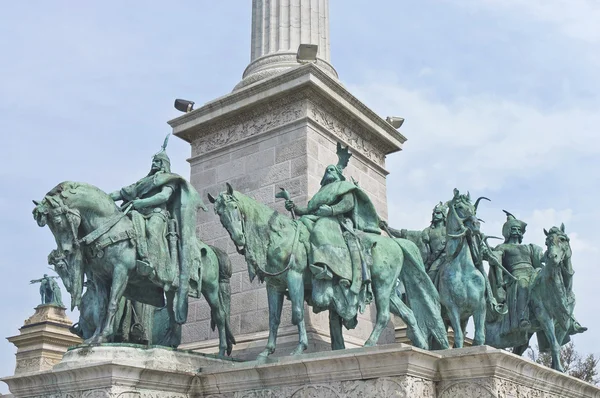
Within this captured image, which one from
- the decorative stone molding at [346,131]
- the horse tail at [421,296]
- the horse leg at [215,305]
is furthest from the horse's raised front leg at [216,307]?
the decorative stone molding at [346,131]

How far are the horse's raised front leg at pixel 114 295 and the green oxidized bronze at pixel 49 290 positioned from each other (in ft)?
65.0

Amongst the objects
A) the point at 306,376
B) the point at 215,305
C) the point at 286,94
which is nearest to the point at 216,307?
the point at 215,305

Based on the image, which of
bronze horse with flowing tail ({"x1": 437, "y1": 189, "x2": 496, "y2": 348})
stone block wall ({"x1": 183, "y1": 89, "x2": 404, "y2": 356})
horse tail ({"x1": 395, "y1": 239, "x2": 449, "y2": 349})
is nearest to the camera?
horse tail ({"x1": 395, "y1": 239, "x2": 449, "y2": 349})

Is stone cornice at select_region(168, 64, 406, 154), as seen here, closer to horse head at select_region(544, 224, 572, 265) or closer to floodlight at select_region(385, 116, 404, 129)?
floodlight at select_region(385, 116, 404, 129)

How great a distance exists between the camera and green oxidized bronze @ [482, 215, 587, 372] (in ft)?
43.2

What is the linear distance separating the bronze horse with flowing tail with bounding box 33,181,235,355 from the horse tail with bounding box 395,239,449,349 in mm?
3192

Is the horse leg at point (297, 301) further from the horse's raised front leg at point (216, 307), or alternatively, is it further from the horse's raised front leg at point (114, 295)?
the horse's raised front leg at point (114, 295)

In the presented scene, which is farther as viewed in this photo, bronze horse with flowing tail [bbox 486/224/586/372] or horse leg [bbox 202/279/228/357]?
bronze horse with flowing tail [bbox 486/224/586/372]

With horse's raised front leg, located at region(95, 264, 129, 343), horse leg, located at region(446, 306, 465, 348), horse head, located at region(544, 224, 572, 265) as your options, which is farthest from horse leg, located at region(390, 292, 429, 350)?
horse's raised front leg, located at region(95, 264, 129, 343)

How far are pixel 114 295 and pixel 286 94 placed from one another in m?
5.25

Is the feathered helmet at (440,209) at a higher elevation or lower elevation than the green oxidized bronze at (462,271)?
higher

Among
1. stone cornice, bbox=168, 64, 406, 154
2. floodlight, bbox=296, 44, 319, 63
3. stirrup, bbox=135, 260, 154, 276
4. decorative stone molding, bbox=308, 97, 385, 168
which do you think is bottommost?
stirrup, bbox=135, 260, 154, 276

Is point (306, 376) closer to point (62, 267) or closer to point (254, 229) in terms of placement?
point (254, 229)

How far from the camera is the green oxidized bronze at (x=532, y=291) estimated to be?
519 inches
